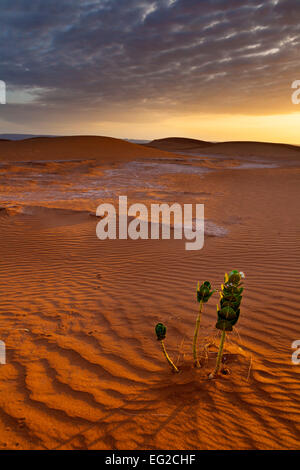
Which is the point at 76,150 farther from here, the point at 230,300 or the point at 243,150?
the point at 243,150

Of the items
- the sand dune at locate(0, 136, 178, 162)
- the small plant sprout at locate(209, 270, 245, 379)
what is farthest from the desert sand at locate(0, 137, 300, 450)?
the sand dune at locate(0, 136, 178, 162)

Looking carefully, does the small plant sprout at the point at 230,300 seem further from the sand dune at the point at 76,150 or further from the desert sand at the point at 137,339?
the sand dune at the point at 76,150

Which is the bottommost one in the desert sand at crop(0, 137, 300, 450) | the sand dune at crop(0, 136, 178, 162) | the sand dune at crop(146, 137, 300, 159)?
the desert sand at crop(0, 137, 300, 450)

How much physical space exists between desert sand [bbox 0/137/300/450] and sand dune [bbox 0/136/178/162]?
73.5 ft

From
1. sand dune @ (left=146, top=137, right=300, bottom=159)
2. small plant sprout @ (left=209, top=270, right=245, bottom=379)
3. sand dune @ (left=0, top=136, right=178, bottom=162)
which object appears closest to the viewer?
small plant sprout @ (left=209, top=270, right=245, bottom=379)

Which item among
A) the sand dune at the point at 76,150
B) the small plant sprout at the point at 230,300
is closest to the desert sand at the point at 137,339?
the small plant sprout at the point at 230,300

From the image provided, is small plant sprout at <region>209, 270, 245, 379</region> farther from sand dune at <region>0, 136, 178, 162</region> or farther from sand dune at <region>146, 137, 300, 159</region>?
sand dune at <region>146, 137, 300, 159</region>

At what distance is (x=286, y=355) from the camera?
2.94 m

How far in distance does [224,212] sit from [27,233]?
6.92 m

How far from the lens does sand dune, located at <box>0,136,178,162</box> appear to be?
29.4 meters

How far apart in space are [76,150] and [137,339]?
3473 cm

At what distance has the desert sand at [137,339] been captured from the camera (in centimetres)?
201

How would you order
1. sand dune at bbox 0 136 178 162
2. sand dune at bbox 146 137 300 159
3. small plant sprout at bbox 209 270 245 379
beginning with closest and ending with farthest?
small plant sprout at bbox 209 270 245 379 → sand dune at bbox 0 136 178 162 → sand dune at bbox 146 137 300 159

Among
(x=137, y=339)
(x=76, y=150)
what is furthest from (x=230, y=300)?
(x=76, y=150)
